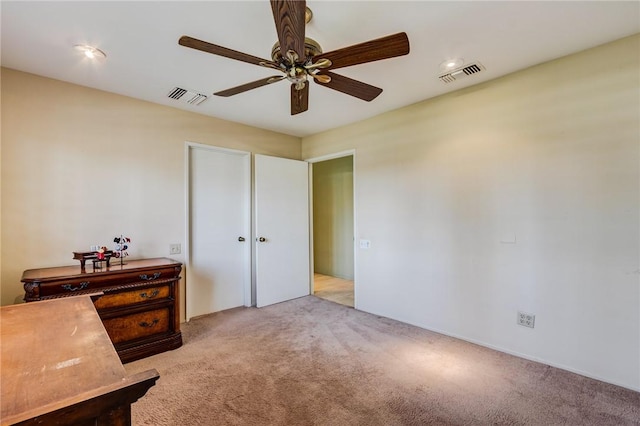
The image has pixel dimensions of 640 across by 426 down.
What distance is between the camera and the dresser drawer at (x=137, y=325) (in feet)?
8.12

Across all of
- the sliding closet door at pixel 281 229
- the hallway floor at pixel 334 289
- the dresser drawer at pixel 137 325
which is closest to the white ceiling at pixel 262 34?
the sliding closet door at pixel 281 229

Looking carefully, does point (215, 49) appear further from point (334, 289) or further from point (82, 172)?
point (334, 289)

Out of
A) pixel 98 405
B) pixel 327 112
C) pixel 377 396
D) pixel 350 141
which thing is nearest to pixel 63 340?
pixel 98 405

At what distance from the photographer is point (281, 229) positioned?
4.24 meters

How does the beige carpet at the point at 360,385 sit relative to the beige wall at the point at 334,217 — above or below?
below

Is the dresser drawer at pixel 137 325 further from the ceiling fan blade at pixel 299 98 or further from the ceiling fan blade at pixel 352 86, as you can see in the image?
the ceiling fan blade at pixel 352 86

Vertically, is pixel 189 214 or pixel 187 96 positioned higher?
pixel 187 96

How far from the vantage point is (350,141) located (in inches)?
159

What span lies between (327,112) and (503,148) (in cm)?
196

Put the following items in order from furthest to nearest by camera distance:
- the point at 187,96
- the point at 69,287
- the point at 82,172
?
the point at 187,96
the point at 82,172
the point at 69,287

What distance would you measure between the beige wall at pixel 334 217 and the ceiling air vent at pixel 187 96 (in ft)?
10.1

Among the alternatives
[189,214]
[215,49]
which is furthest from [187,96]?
[215,49]

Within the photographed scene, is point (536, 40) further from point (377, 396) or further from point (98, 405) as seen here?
point (98, 405)

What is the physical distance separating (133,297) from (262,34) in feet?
8.05
